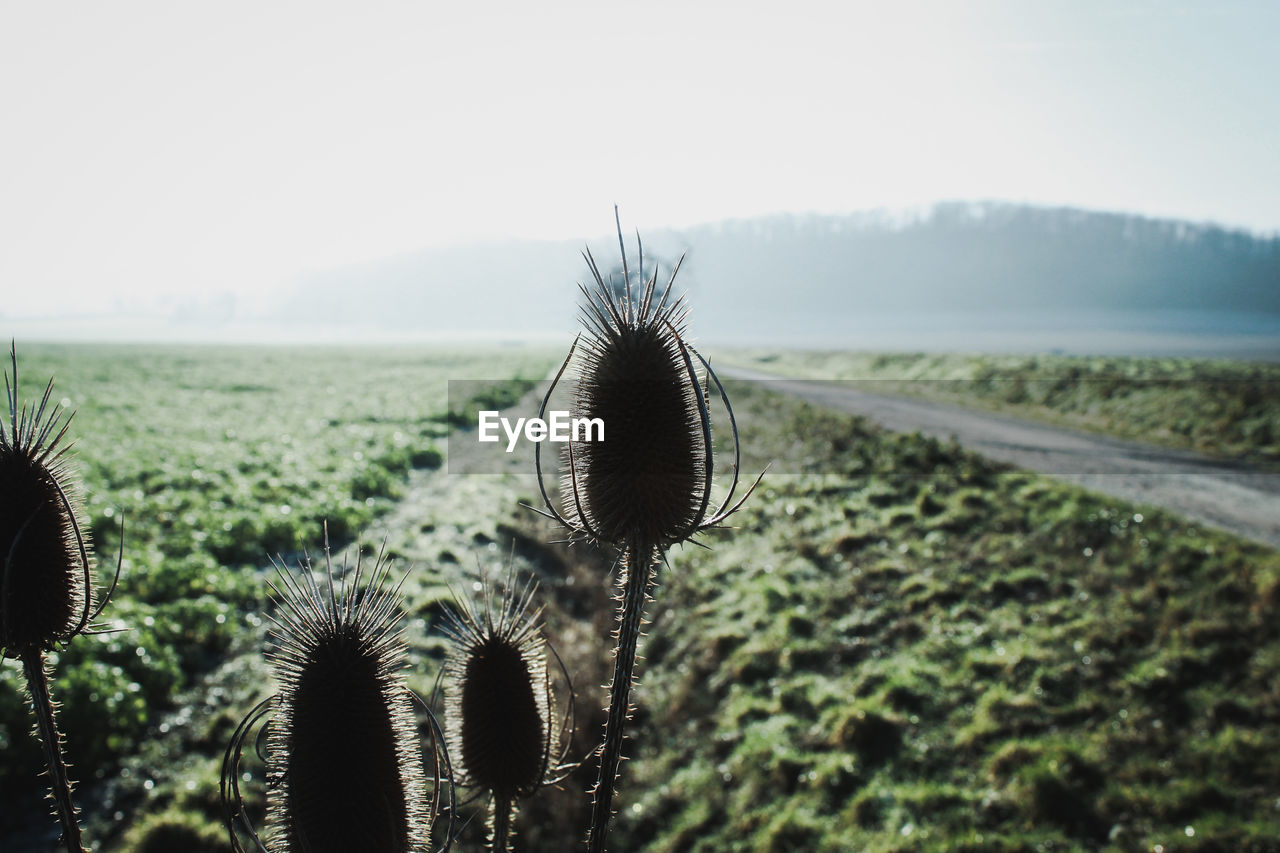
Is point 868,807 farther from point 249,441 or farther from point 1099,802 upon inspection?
point 249,441

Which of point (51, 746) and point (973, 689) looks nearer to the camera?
point (51, 746)

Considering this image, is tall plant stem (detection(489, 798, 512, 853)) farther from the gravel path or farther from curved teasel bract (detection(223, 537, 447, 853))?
the gravel path

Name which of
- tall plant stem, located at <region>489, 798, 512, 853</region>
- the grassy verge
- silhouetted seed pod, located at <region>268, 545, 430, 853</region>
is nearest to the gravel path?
the grassy verge

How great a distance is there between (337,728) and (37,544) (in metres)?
0.83

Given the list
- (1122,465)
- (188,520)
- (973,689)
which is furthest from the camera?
(1122,465)

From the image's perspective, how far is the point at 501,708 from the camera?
2.15 meters

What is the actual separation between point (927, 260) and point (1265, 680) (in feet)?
614

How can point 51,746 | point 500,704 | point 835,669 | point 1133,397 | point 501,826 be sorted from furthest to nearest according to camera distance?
point 1133,397 → point 835,669 → point 500,704 → point 501,826 → point 51,746

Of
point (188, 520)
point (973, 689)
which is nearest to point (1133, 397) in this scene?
point (973, 689)

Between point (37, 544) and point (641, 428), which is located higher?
point (641, 428)

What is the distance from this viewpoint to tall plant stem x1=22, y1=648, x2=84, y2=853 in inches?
58.7

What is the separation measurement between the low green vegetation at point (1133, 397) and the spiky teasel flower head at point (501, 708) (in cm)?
2585

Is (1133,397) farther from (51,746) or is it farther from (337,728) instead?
(51,746)

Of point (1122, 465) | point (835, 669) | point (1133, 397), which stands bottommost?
point (835, 669)
